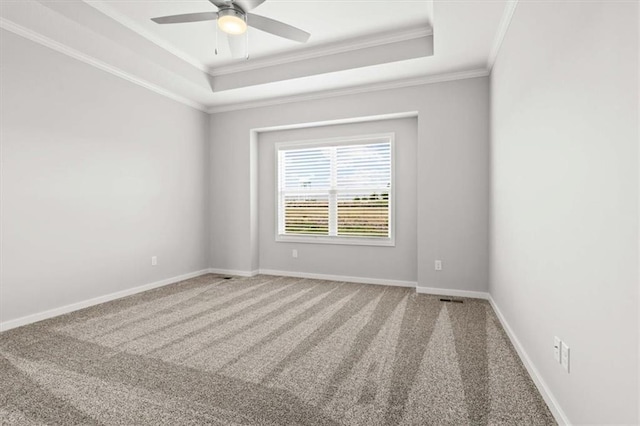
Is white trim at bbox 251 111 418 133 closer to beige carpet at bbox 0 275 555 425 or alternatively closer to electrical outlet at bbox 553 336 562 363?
beige carpet at bbox 0 275 555 425

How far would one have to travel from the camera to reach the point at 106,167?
377cm

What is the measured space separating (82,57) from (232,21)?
2.12 meters

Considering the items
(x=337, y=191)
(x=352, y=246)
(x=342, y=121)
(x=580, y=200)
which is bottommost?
(x=352, y=246)

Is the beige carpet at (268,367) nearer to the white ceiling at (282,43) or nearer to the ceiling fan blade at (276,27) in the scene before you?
the ceiling fan blade at (276,27)

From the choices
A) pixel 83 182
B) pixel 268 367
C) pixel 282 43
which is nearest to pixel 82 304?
pixel 83 182

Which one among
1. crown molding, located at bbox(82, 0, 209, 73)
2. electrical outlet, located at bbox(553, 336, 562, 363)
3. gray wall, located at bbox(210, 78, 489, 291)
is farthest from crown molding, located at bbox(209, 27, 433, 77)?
electrical outlet, located at bbox(553, 336, 562, 363)

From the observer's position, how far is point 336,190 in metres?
4.89

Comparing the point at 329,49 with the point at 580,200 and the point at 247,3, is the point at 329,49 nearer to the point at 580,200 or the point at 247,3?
the point at 247,3

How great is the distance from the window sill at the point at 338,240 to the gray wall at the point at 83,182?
4.97 ft

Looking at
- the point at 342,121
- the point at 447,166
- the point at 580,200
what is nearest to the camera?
the point at 580,200

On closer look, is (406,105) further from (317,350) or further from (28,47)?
(28,47)

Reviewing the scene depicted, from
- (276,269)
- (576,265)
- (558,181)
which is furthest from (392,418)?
(276,269)

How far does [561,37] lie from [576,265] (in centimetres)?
113

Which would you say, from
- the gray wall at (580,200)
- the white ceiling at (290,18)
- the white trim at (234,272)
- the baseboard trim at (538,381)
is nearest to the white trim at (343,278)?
the white trim at (234,272)
